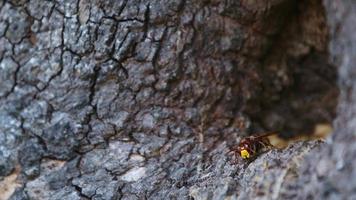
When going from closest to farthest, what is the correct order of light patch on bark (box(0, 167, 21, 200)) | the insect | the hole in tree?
the insect < light patch on bark (box(0, 167, 21, 200)) < the hole in tree

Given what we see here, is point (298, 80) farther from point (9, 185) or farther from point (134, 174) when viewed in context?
point (9, 185)

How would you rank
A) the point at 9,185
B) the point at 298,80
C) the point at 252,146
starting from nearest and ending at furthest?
the point at 252,146 → the point at 9,185 → the point at 298,80

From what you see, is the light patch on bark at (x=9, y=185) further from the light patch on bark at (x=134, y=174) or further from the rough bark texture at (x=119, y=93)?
the light patch on bark at (x=134, y=174)

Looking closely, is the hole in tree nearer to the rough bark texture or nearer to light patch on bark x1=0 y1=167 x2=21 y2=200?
the rough bark texture

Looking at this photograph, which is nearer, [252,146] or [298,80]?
[252,146]

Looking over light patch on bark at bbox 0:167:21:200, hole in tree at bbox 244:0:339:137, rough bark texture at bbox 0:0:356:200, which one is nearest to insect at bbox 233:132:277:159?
rough bark texture at bbox 0:0:356:200

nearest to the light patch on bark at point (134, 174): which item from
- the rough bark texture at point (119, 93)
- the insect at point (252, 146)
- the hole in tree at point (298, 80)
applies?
the rough bark texture at point (119, 93)

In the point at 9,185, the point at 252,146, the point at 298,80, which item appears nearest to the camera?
the point at 252,146

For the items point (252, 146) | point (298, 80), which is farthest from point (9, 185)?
point (298, 80)

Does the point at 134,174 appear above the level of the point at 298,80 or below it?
below
